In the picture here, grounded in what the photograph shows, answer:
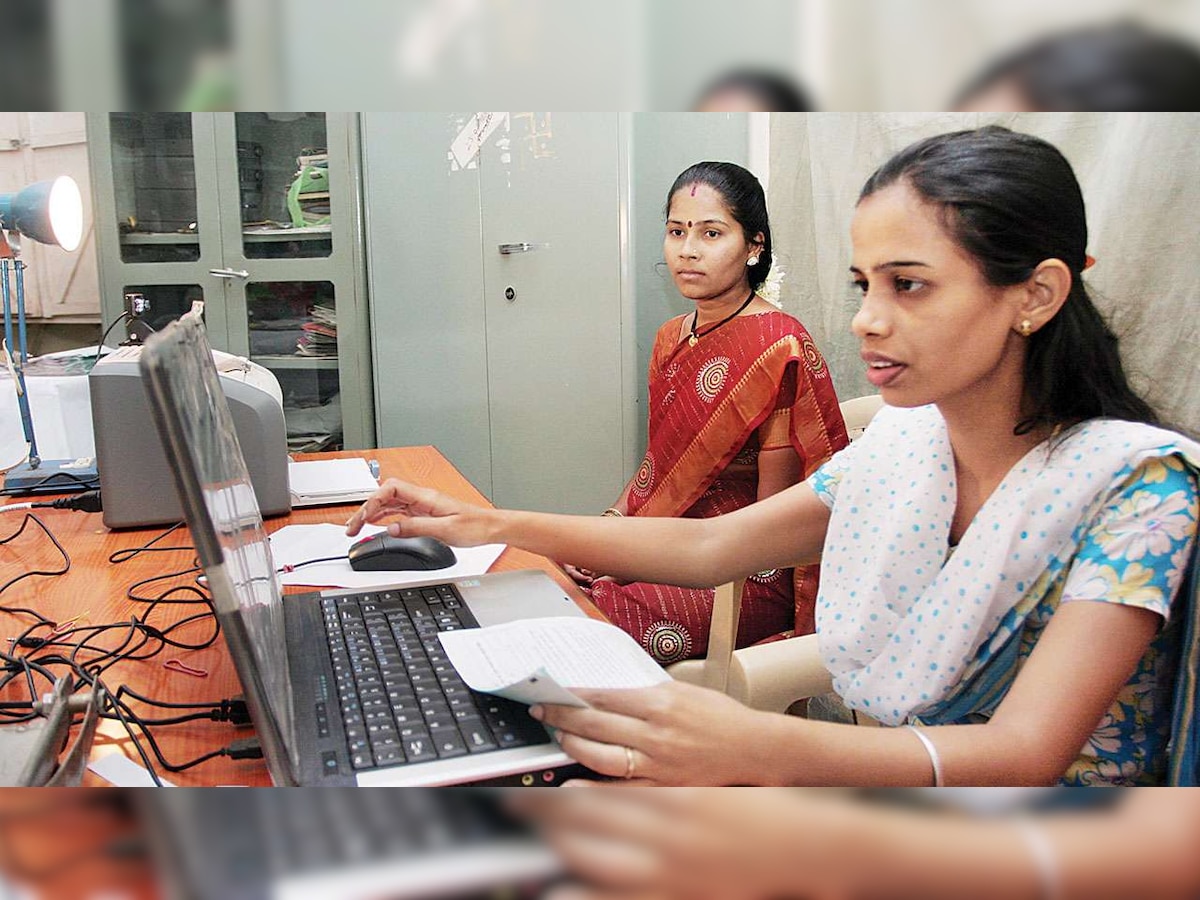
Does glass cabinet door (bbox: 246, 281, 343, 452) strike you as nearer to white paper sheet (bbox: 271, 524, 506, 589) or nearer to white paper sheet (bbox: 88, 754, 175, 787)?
white paper sheet (bbox: 271, 524, 506, 589)

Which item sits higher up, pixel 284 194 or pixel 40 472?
pixel 284 194

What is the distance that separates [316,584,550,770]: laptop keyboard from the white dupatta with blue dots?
0.32 metres

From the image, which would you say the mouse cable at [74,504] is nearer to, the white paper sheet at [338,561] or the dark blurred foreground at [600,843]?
the white paper sheet at [338,561]

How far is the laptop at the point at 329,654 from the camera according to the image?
523mm

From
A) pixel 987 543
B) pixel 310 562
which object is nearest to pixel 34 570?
pixel 310 562

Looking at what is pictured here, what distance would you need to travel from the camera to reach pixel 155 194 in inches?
37.6

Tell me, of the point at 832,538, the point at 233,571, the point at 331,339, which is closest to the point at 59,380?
the point at 331,339

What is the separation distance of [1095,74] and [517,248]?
0.51 m

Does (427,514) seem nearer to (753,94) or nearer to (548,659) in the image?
(548,659)

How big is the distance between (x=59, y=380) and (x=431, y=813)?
0.78 m

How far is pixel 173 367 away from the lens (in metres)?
0.54

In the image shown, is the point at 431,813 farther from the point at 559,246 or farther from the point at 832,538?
the point at 559,246

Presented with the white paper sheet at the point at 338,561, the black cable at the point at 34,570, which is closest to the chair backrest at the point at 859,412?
the white paper sheet at the point at 338,561

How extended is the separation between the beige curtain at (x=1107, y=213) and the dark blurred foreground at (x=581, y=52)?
5cm
